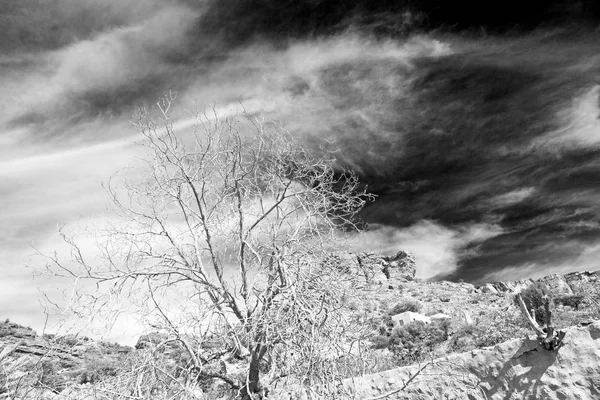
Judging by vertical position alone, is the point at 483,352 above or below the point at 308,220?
below

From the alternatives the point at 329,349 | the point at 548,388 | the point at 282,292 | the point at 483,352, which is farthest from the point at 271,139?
the point at 548,388

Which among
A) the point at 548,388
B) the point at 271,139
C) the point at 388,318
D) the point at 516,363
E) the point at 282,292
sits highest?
the point at 388,318

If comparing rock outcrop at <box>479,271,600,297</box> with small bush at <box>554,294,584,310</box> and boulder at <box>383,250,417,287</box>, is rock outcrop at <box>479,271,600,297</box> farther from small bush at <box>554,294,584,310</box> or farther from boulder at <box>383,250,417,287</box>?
boulder at <box>383,250,417,287</box>

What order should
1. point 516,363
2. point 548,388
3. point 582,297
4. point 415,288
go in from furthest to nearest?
point 415,288
point 582,297
point 516,363
point 548,388

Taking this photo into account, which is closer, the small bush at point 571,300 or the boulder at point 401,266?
the small bush at point 571,300

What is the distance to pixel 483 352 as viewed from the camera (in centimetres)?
785

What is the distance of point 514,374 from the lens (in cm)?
739

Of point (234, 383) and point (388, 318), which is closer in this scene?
point (234, 383)

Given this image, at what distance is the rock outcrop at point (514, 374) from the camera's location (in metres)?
6.69

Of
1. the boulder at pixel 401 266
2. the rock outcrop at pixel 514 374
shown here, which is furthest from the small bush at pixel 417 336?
the boulder at pixel 401 266

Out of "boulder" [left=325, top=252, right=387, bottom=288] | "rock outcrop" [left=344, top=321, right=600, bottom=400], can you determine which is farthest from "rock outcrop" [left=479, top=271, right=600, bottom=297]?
"boulder" [left=325, top=252, right=387, bottom=288]

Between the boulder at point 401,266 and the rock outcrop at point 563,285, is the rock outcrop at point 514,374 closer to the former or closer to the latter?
the rock outcrop at point 563,285

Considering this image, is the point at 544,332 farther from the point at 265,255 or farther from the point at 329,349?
the point at 265,255

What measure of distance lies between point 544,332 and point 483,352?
1193 millimetres
